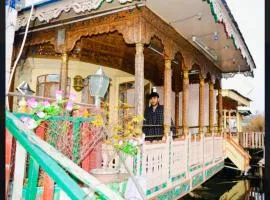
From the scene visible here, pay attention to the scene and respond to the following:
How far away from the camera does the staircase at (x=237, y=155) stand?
7.84m

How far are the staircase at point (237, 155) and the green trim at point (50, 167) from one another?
24.7 feet

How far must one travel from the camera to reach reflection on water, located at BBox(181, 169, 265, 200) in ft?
20.8

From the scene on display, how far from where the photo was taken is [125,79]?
25.3 feet

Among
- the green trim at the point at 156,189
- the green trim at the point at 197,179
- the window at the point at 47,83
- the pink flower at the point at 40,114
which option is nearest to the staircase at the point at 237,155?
the green trim at the point at 197,179

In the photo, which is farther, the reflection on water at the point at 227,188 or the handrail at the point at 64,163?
the reflection on water at the point at 227,188

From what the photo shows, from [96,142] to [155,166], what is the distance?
1.06 metres

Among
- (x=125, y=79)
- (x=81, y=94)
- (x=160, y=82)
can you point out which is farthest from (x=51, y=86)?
(x=160, y=82)

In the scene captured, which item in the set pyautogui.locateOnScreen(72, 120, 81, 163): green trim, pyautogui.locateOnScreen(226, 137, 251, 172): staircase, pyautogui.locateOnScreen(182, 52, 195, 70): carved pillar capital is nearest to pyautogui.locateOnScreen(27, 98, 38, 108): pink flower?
pyautogui.locateOnScreen(72, 120, 81, 163): green trim

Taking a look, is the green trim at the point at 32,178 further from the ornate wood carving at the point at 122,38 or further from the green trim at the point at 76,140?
the ornate wood carving at the point at 122,38

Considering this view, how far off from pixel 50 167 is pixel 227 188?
7250 mm

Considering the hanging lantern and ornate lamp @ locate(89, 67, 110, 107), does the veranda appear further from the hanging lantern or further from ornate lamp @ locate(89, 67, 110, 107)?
ornate lamp @ locate(89, 67, 110, 107)

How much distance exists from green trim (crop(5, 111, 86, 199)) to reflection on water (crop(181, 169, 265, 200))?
16.1ft
